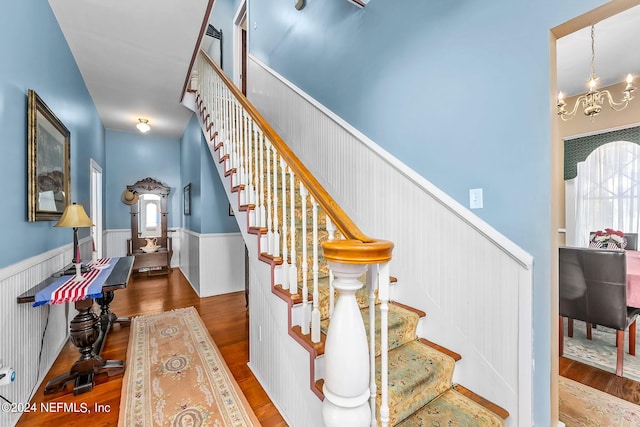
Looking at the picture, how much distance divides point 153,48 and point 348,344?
10.7 ft

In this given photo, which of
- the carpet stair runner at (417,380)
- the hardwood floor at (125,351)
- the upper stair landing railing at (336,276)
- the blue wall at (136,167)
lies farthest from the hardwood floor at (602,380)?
the blue wall at (136,167)

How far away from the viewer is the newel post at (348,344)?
2.75 feet

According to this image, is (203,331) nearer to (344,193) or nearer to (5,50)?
(344,193)

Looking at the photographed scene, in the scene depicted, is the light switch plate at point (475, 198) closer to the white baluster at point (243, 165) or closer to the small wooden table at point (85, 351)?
the white baluster at point (243, 165)

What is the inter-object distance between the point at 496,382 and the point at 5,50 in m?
3.20

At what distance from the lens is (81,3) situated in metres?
2.09

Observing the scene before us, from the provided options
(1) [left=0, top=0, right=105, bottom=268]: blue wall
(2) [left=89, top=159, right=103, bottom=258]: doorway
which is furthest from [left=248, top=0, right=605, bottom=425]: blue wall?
(2) [left=89, top=159, right=103, bottom=258]: doorway

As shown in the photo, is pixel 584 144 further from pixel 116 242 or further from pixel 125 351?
pixel 116 242

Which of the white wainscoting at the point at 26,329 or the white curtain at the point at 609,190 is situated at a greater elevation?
the white curtain at the point at 609,190

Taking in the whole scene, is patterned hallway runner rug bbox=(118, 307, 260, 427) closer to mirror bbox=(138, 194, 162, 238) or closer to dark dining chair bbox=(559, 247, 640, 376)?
dark dining chair bbox=(559, 247, 640, 376)

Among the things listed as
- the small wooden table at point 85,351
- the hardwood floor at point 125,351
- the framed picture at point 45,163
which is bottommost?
the hardwood floor at point 125,351

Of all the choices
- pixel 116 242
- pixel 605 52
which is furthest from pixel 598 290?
pixel 116 242

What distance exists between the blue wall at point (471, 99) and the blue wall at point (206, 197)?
2422 millimetres

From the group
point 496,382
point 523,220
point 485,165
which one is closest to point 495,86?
point 485,165
